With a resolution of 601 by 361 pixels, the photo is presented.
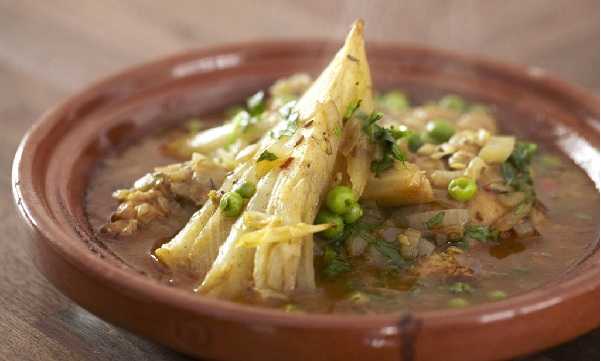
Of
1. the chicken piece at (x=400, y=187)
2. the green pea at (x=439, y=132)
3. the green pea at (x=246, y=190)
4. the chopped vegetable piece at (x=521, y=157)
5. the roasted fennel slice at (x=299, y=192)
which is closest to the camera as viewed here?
the roasted fennel slice at (x=299, y=192)

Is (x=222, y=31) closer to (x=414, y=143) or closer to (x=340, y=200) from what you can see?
(x=414, y=143)

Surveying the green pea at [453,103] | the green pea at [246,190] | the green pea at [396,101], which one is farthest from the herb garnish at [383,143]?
the green pea at [453,103]

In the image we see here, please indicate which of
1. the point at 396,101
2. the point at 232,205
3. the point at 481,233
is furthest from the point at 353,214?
the point at 396,101

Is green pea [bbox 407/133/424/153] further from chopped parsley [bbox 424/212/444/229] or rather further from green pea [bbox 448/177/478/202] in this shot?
chopped parsley [bbox 424/212/444/229]

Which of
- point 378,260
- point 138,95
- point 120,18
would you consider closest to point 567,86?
point 378,260

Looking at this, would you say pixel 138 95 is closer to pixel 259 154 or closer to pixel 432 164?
pixel 259 154

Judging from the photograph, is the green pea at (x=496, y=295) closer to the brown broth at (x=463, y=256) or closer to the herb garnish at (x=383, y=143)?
the brown broth at (x=463, y=256)

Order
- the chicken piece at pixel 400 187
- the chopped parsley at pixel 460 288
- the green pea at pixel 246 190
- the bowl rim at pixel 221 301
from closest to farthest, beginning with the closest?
the bowl rim at pixel 221 301
the chopped parsley at pixel 460 288
the green pea at pixel 246 190
the chicken piece at pixel 400 187
